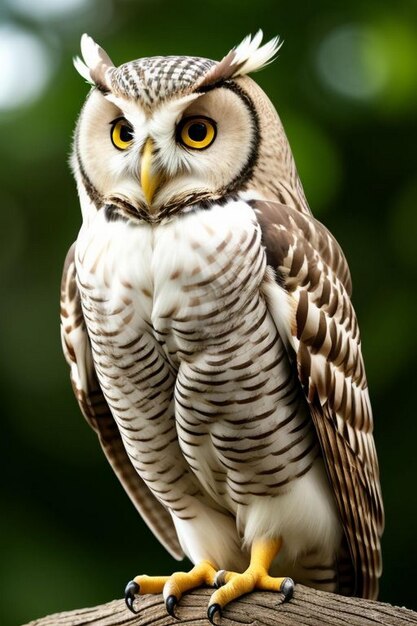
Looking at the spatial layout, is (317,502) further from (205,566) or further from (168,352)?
(168,352)

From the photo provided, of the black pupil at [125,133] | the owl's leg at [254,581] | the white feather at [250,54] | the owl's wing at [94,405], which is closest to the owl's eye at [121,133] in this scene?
the black pupil at [125,133]

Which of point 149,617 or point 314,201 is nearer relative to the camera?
point 149,617

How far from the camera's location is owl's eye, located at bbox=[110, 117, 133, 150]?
→ 3.12 metres

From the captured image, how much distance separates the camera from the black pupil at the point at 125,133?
312 cm

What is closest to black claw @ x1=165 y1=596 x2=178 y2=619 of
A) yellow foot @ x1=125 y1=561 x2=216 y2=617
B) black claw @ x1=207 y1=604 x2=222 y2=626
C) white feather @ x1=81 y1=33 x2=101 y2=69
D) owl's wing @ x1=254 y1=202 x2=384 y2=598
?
yellow foot @ x1=125 y1=561 x2=216 y2=617

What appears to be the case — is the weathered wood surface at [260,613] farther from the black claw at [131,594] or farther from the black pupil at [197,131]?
the black pupil at [197,131]

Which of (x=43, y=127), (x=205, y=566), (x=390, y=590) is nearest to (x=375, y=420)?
(x=390, y=590)

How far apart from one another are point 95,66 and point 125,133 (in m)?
0.25

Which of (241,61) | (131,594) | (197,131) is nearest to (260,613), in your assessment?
(131,594)

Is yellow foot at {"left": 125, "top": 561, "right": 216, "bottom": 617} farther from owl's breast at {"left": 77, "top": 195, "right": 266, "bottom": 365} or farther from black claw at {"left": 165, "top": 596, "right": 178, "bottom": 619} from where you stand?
owl's breast at {"left": 77, "top": 195, "right": 266, "bottom": 365}

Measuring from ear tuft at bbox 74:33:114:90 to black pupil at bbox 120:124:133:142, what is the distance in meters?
0.11

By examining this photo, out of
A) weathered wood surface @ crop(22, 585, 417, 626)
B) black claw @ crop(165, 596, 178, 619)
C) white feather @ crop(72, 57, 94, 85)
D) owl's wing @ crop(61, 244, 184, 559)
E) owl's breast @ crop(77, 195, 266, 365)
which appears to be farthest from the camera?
owl's wing @ crop(61, 244, 184, 559)

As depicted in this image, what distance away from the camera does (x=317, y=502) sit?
3.31 meters

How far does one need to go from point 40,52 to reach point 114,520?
6.25 ft
